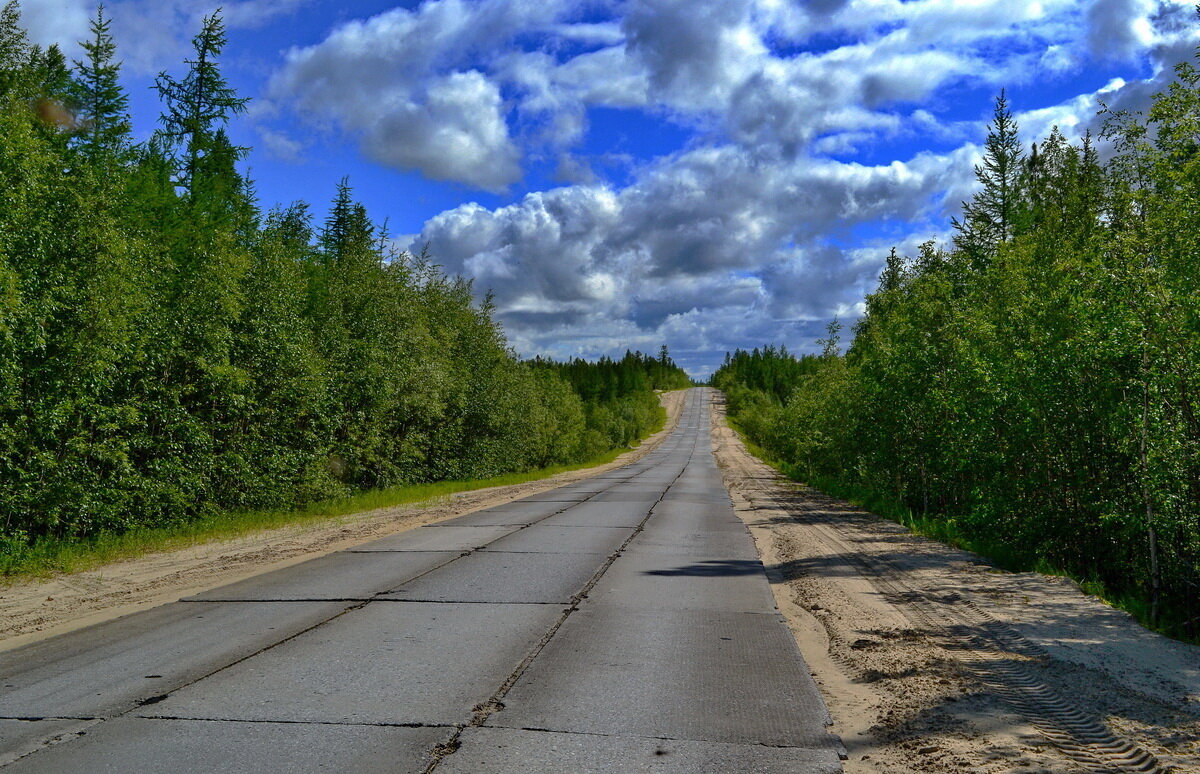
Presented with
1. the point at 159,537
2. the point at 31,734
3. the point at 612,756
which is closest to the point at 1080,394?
the point at 612,756

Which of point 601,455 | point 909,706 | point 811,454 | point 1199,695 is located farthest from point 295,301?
point 601,455

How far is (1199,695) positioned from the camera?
5441 millimetres

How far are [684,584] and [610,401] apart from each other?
121 meters

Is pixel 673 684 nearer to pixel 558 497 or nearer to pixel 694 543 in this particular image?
pixel 694 543

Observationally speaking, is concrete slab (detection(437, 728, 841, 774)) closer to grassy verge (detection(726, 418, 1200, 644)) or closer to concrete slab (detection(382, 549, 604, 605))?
concrete slab (detection(382, 549, 604, 605))

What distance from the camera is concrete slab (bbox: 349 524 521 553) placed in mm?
13406

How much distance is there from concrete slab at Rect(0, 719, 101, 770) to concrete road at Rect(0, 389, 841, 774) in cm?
2

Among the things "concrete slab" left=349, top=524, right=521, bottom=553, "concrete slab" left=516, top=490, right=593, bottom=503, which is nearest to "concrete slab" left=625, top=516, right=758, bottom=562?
"concrete slab" left=349, top=524, right=521, bottom=553

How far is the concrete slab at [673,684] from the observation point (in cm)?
485

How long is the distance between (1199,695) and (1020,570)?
650cm

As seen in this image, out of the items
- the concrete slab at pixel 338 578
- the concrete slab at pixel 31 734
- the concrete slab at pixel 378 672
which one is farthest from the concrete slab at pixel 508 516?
the concrete slab at pixel 31 734

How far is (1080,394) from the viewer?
435 inches

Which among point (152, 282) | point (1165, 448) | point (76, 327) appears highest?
point (152, 282)

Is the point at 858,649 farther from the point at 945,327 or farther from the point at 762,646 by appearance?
the point at 945,327
